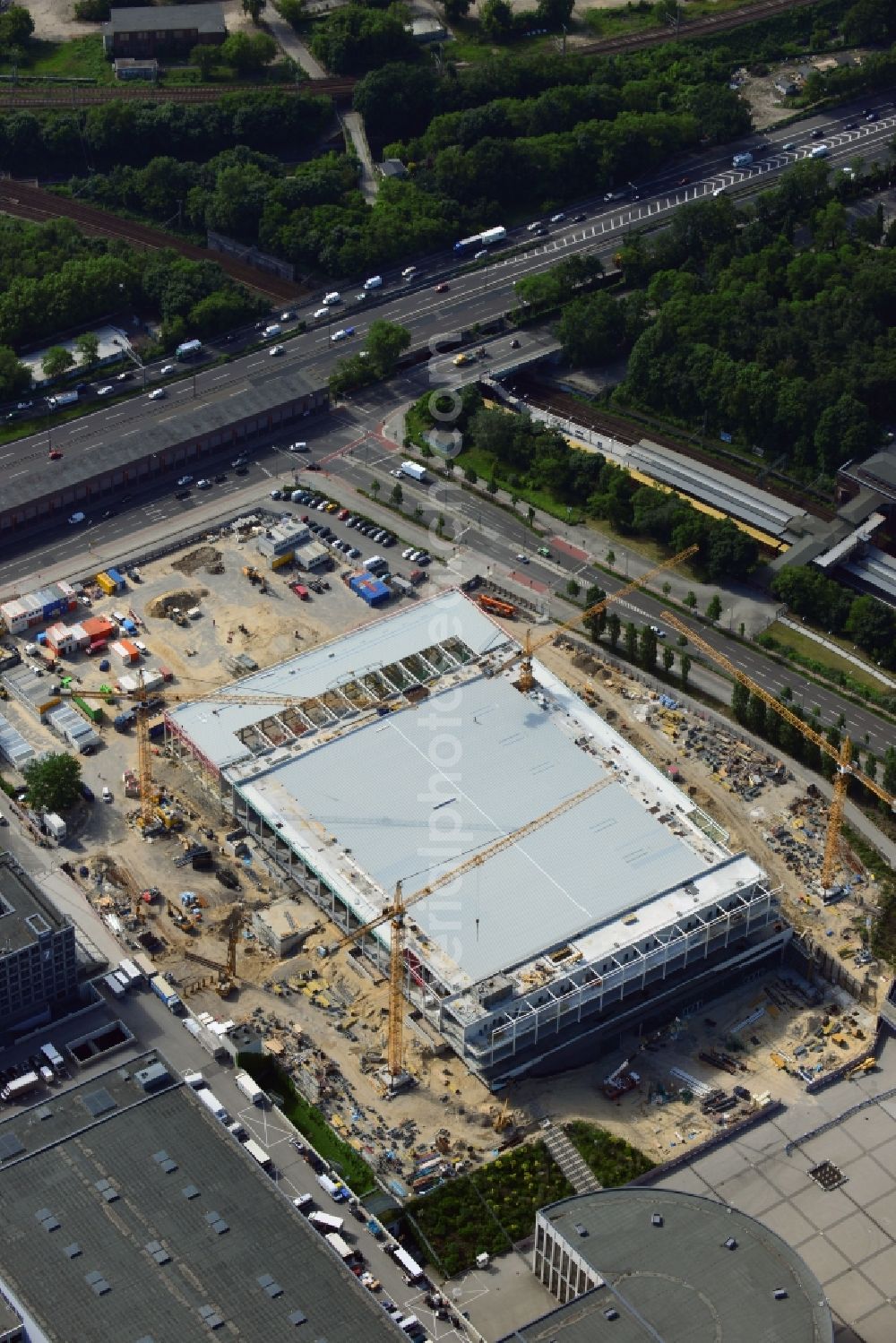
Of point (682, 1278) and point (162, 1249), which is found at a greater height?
point (162, 1249)

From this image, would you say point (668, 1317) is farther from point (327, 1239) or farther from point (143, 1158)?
point (143, 1158)

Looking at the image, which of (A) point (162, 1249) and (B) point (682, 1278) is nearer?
(A) point (162, 1249)

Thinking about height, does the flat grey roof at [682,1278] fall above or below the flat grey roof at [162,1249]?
below

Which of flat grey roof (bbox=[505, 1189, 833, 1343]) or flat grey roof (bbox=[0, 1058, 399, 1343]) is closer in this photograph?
flat grey roof (bbox=[0, 1058, 399, 1343])

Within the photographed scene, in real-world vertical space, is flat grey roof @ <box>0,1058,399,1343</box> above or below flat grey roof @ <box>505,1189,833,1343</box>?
above
